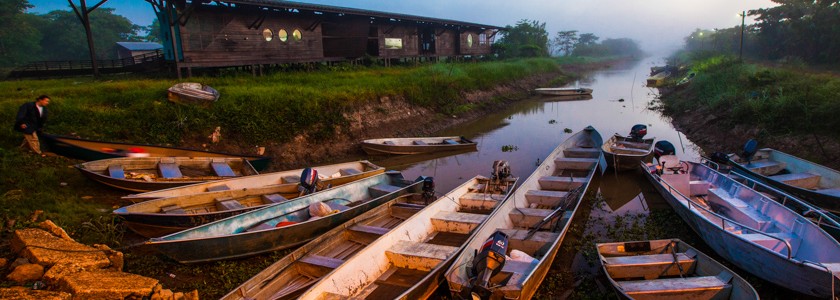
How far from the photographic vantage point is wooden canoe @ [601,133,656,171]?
37.6ft

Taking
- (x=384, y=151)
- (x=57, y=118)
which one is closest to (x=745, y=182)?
(x=384, y=151)

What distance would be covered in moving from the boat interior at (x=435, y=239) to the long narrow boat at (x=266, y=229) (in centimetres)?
146

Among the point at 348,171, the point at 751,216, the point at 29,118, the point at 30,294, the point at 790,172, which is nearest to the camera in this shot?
the point at 30,294

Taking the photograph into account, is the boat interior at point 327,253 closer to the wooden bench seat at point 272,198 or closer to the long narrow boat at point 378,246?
the long narrow boat at point 378,246

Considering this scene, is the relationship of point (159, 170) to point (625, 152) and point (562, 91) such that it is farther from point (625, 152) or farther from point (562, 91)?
point (562, 91)

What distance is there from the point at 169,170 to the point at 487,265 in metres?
7.84

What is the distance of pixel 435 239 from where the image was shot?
7.47 metres

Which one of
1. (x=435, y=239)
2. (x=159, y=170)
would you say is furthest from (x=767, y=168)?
(x=159, y=170)

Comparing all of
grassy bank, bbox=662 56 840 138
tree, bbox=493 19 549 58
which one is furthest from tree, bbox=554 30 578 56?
grassy bank, bbox=662 56 840 138

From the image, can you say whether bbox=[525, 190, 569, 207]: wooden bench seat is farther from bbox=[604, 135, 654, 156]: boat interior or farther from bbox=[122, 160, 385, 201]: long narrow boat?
bbox=[604, 135, 654, 156]: boat interior

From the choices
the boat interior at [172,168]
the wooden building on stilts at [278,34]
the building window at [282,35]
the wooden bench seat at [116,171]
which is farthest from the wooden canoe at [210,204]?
the building window at [282,35]

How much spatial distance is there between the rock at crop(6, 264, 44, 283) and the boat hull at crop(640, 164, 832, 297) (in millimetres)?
9215

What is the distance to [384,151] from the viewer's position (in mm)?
14430

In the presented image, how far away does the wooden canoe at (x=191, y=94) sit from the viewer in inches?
512
